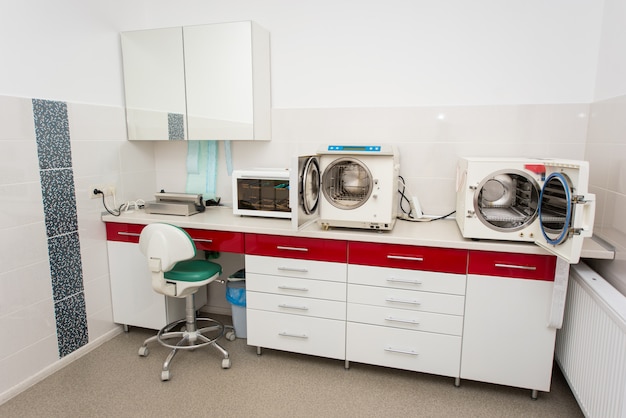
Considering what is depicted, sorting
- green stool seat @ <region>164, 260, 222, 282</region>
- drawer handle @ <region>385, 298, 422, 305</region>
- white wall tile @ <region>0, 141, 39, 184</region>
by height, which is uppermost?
white wall tile @ <region>0, 141, 39, 184</region>

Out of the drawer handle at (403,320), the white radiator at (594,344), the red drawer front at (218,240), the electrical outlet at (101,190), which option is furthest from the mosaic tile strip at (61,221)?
the white radiator at (594,344)

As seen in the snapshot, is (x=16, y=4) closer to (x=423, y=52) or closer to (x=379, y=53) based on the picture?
(x=379, y=53)

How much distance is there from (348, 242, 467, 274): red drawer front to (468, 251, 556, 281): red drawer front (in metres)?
0.07


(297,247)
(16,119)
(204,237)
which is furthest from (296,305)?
(16,119)

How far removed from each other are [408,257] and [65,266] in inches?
85.9

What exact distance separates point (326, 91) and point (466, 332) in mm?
1864

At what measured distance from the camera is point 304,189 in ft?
7.67

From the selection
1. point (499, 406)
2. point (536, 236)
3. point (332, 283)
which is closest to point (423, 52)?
point (536, 236)

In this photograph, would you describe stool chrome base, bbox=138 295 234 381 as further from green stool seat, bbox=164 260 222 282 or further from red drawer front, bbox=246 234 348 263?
red drawer front, bbox=246 234 348 263

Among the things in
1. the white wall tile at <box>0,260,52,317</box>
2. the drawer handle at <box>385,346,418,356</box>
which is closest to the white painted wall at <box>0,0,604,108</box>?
the white wall tile at <box>0,260,52,317</box>

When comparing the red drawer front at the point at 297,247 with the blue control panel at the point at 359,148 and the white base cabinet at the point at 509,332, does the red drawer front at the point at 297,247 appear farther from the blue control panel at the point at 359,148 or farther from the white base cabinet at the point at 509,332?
the white base cabinet at the point at 509,332

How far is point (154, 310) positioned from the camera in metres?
2.98

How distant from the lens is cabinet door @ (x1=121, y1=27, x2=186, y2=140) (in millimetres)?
2902

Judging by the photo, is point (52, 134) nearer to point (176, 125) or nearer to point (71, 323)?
point (176, 125)
